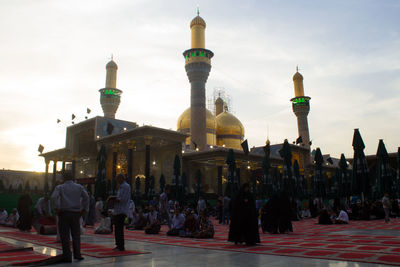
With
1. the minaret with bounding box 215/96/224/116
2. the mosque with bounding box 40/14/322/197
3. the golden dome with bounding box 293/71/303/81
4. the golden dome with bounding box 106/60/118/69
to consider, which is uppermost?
the golden dome with bounding box 106/60/118/69

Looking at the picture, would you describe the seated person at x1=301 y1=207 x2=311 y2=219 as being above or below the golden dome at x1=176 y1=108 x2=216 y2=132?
below

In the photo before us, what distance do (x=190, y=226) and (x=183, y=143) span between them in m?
20.5

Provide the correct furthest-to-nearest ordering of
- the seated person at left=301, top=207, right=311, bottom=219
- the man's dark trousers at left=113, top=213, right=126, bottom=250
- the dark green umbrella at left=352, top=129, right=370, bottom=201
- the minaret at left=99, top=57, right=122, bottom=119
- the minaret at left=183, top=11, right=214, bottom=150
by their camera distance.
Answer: the minaret at left=99, top=57, right=122, bottom=119 → the minaret at left=183, top=11, right=214, bottom=150 → the seated person at left=301, top=207, right=311, bottom=219 → the dark green umbrella at left=352, top=129, right=370, bottom=201 → the man's dark trousers at left=113, top=213, right=126, bottom=250

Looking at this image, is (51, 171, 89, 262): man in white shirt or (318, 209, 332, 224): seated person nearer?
(51, 171, 89, 262): man in white shirt

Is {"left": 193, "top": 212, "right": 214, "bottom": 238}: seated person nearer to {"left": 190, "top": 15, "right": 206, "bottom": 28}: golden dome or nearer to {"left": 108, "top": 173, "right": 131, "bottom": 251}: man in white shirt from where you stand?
{"left": 108, "top": 173, "right": 131, "bottom": 251}: man in white shirt

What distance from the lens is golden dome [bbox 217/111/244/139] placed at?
4309cm

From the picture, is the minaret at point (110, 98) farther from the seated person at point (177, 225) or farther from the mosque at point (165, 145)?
the seated person at point (177, 225)

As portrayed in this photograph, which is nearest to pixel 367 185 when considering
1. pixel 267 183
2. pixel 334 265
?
pixel 267 183

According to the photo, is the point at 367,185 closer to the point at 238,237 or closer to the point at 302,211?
the point at 302,211

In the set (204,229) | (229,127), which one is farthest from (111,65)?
(204,229)

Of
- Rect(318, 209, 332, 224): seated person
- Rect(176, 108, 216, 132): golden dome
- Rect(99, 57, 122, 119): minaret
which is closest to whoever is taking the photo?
Rect(318, 209, 332, 224): seated person

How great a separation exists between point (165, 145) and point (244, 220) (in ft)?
79.4

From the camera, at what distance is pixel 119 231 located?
549 centimetres

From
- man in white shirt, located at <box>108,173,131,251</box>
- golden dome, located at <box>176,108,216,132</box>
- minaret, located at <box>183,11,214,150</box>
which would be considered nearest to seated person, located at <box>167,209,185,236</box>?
man in white shirt, located at <box>108,173,131,251</box>
